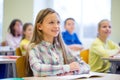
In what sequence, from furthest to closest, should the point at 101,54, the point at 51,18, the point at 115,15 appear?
the point at 115,15, the point at 101,54, the point at 51,18

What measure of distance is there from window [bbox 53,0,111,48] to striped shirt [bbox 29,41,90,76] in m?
4.40

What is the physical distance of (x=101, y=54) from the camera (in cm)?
306

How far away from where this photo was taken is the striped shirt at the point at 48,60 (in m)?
1.67

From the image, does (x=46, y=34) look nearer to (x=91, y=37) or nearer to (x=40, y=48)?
(x=40, y=48)

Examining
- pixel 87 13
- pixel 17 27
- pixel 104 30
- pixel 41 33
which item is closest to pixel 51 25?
pixel 41 33

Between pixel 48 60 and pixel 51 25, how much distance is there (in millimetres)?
271

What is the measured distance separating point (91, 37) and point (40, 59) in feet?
15.4

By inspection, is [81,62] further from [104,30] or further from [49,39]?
[104,30]

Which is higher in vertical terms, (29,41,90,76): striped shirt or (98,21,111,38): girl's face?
(98,21,111,38): girl's face

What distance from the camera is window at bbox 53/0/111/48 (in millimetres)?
6250

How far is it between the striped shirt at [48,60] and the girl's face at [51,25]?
87 mm

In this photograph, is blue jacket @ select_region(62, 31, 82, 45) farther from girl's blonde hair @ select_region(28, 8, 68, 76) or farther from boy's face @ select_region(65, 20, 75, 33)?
girl's blonde hair @ select_region(28, 8, 68, 76)

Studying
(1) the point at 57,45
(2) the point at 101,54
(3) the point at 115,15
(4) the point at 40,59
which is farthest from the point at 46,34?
(3) the point at 115,15

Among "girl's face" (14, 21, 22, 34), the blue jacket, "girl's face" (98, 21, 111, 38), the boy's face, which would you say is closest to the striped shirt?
"girl's face" (98, 21, 111, 38)
